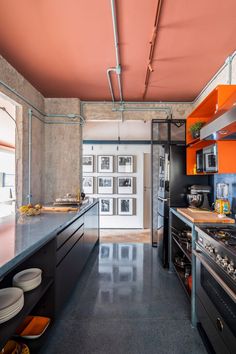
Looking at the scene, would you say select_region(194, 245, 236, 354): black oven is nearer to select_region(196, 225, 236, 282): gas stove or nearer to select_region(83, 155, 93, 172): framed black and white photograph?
select_region(196, 225, 236, 282): gas stove

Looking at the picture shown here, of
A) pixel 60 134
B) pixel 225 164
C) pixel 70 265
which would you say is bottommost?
pixel 70 265

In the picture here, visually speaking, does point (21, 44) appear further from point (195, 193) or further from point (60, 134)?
point (195, 193)

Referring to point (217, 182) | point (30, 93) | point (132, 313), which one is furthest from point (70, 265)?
point (30, 93)

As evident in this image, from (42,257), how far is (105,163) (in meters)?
3.79

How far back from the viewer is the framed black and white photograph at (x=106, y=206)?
5164 millimetres

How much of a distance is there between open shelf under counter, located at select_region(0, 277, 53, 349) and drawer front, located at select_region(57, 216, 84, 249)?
0.29 m

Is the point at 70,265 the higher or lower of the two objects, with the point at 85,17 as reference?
lower

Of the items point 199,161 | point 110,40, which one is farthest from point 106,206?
point 110,40

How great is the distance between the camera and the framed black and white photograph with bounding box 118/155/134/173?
5094mm

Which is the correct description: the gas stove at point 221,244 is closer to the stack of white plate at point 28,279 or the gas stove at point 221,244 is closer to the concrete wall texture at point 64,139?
the stack of white plate at point 28,279

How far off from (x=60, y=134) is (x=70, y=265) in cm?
230

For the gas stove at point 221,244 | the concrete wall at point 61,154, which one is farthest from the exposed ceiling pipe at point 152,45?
the gas stove at point 221,244

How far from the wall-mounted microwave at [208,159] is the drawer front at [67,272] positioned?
5.59 feet

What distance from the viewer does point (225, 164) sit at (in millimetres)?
1775
